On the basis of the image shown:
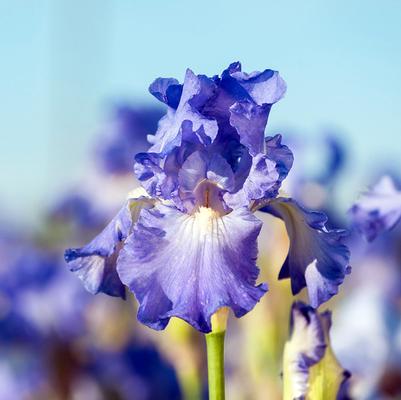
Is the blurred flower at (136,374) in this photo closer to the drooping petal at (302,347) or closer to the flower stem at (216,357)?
the drooping petal at (302,347)

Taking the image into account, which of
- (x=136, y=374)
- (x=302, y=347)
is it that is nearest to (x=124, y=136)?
(x=136, y=374)

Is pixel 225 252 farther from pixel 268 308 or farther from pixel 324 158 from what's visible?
pixel 324 158

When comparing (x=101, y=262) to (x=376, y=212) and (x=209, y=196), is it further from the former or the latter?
(x=376, y=212)

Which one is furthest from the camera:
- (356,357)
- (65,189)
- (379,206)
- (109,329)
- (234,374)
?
(65,189)

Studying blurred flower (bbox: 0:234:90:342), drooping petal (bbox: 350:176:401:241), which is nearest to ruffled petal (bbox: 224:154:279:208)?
drooping petal (bbox: 350:176:401:241)

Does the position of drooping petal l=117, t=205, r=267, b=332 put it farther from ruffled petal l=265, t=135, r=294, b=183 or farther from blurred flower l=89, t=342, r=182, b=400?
blurred flower l=89, t=342, r=182, b=400

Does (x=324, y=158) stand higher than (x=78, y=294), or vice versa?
(x=324, y=158)

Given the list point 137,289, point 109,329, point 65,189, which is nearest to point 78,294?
point 109,329
